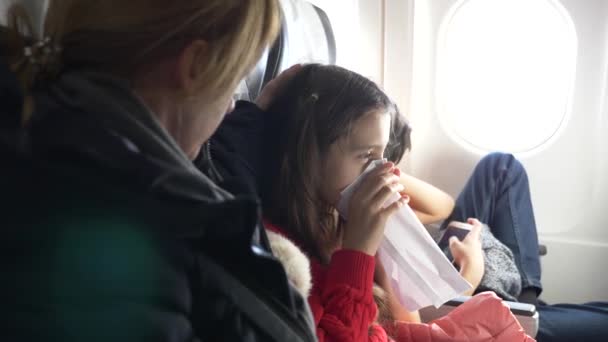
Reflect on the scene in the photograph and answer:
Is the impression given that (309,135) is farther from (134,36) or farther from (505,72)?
(505,72)

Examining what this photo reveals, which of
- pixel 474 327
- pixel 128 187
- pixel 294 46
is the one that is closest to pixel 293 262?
pixel 128 187

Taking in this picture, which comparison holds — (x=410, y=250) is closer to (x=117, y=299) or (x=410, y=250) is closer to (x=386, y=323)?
(x=386, y=323)

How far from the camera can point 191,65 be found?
2.40 ft

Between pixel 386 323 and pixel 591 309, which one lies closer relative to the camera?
pixel 386 323

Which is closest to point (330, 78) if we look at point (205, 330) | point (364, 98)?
point (364, 98)

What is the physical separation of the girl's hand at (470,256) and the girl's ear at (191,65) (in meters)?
1.32

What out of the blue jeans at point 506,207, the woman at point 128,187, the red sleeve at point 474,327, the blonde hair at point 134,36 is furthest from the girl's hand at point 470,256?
the blonde hair at point 134,36

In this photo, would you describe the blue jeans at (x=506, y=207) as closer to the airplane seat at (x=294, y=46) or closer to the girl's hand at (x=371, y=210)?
the airplane seat at (x=294, y=46)

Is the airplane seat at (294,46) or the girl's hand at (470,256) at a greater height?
the airplane seat at (294,46)

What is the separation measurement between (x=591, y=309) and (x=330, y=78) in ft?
3.59

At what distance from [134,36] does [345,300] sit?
22.6 inches

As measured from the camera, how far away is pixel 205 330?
69 centimetres

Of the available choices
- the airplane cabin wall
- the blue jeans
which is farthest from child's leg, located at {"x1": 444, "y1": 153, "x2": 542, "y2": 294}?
the airplane cabin wall

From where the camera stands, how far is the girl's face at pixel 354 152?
1.22m
